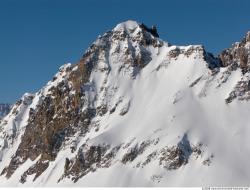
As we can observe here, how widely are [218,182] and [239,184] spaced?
19.4ft

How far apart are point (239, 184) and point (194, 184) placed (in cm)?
1229

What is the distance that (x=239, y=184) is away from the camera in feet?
647

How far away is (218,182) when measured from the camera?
655 feet

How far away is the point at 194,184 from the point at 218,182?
21.7 feet

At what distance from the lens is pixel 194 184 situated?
19988 cm
